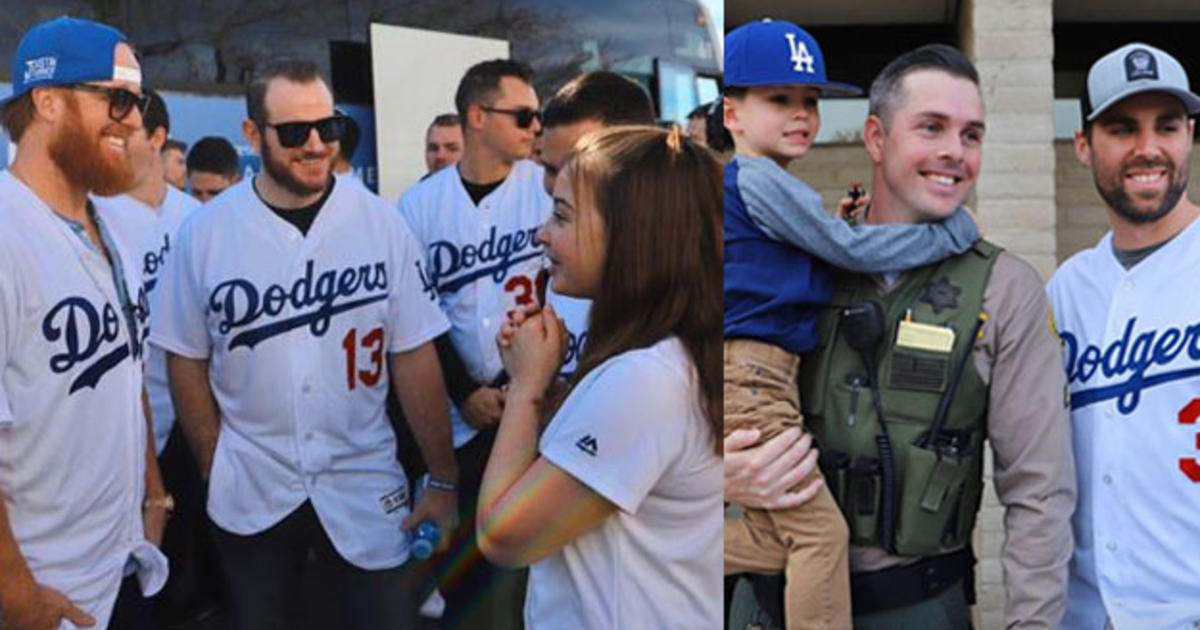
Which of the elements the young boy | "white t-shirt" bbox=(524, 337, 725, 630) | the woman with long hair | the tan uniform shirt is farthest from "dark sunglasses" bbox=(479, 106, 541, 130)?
the tan uniform shirt

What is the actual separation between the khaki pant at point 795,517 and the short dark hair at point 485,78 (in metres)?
0.46

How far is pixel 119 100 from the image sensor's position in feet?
5.26

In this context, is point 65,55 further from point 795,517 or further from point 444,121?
point 795,517

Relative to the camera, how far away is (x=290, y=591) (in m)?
1.71

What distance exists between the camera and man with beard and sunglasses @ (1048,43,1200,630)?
1.65 meters

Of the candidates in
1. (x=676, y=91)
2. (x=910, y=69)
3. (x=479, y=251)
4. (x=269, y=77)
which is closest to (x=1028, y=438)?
(x=910, y=69)

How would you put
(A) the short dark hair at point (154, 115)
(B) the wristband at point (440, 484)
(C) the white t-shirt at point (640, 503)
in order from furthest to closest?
(B) the wristband at point (440, 484) < (A) the short dark hair at point (154, 115) < (C) the white t-shirt at point (640, 503)

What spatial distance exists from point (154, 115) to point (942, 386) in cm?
102

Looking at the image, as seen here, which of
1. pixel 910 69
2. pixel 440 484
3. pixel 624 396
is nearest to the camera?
pixel 624 396

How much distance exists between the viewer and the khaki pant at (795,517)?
5.16 feet

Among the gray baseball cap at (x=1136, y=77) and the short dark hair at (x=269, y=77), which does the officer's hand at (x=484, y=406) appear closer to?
the short dark hair at (x=269, y=77)

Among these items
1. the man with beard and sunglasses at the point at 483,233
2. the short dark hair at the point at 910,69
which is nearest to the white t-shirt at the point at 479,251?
the man with beard and sunglasses at the point at 483,233

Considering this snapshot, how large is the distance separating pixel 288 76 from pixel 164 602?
2.27 ft

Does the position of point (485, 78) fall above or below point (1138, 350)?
above
